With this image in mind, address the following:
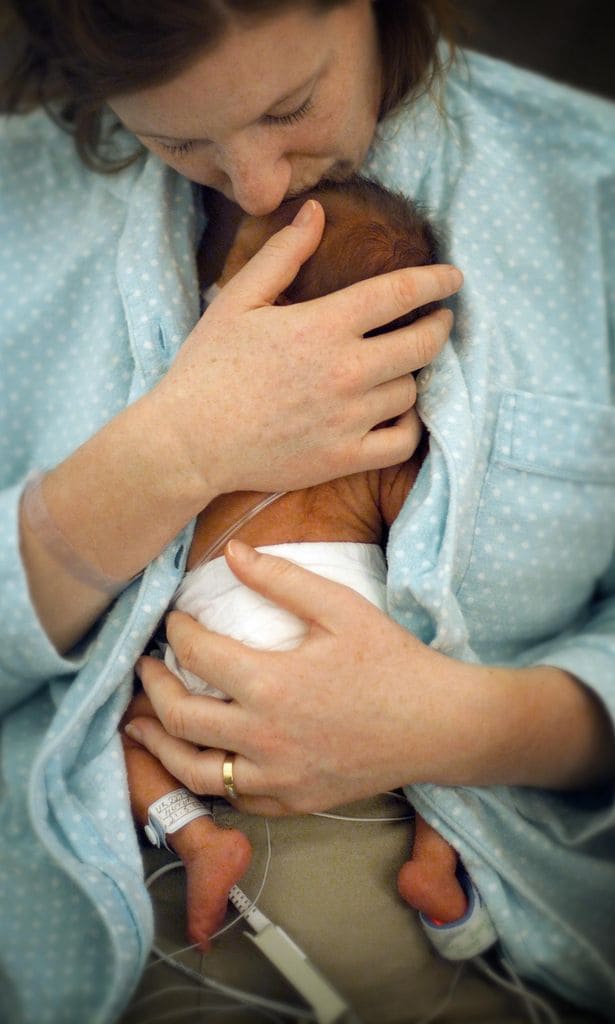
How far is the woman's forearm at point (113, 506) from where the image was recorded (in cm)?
75

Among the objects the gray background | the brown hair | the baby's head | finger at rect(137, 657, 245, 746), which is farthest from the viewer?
the gray background

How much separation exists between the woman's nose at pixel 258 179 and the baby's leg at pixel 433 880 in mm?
623

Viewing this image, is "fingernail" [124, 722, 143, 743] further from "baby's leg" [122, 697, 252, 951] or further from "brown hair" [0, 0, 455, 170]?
"brown hair" [0, 0, 455, 170]

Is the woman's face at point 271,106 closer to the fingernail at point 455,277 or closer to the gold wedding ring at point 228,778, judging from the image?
the fingernail at point 455,277

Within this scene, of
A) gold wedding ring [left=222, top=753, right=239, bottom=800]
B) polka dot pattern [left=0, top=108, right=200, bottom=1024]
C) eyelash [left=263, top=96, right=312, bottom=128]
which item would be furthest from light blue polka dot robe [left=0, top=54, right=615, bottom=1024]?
eyelash [left=263, top=96, right=312, bottom=128]

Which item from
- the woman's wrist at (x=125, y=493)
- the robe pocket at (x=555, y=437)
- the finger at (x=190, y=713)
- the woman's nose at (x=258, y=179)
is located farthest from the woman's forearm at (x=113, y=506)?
the robe pocket at (x=555, y=437)

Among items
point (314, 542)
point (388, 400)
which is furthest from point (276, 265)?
point (314, 542)

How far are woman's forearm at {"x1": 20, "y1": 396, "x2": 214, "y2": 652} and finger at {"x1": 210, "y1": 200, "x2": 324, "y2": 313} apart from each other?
0.13 meters

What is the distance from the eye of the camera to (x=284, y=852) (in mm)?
778

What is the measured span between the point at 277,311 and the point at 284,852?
1.70ft

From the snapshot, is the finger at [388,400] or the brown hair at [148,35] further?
the finger at [388,400]

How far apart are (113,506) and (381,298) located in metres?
0.32

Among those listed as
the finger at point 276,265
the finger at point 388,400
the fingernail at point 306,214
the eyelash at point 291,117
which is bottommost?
the finger at point 388,400

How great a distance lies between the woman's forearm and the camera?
2.45ft
